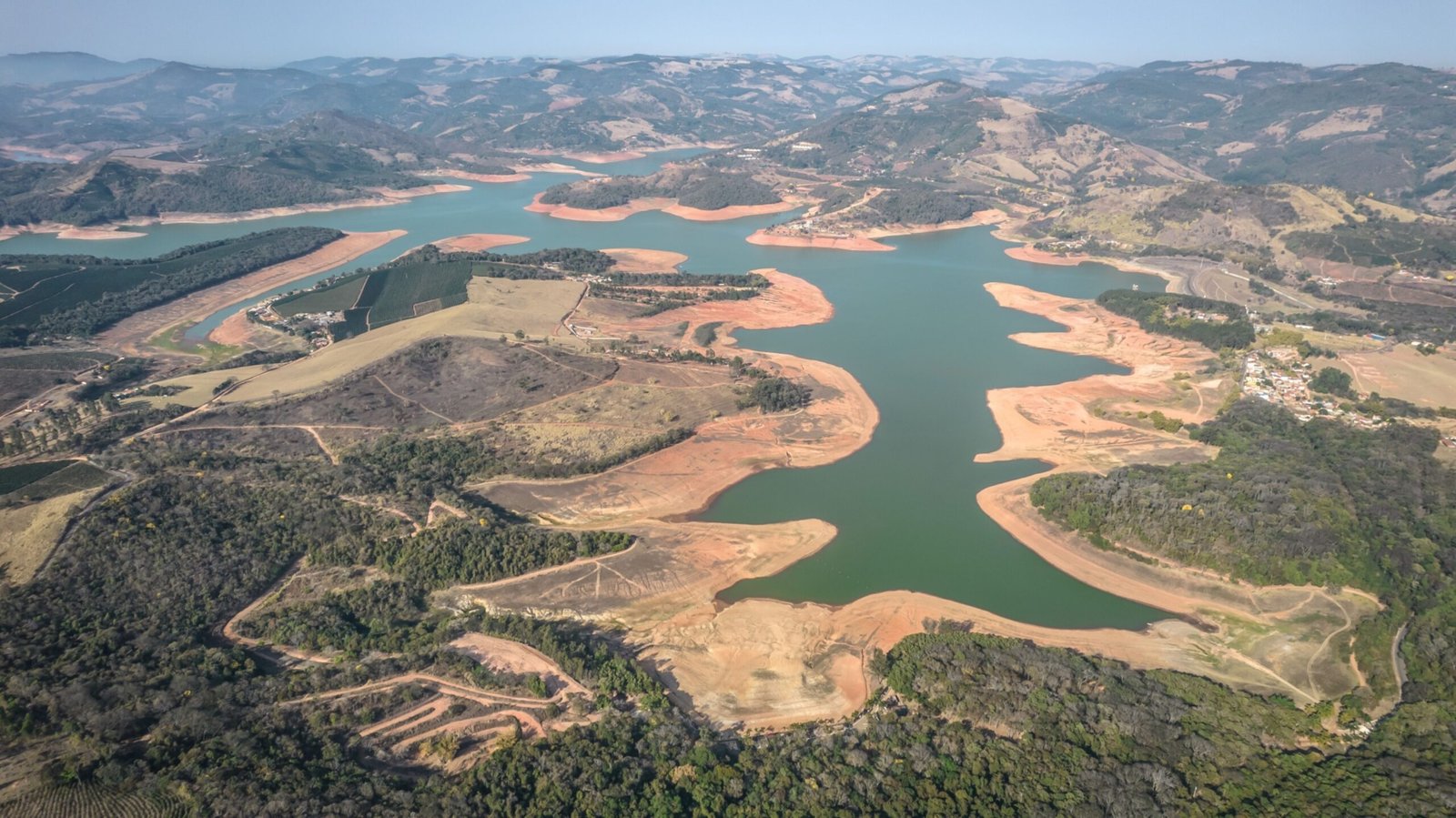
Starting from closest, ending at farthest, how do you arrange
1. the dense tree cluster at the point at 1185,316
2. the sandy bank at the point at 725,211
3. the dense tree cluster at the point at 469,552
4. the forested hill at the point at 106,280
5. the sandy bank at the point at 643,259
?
the dense tree cluster at the point at 469,552 < the dense tree cluster at the point at 1185,316 < the forested hill at the point at 106,280 < the sandy bank at the point at 643,259 < the sandy bank at the point at 725,211

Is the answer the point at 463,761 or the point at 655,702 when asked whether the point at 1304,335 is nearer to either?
the point at 655,702

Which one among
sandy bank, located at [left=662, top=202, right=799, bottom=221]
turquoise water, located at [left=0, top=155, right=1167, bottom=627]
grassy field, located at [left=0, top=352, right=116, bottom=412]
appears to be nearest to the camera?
turquoise water, located at [left=0, top=155, right=1167, bottom=627]

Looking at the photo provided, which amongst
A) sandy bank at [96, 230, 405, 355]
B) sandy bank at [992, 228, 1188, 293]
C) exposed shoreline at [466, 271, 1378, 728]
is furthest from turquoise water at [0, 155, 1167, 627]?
sandy bank at [96, 230, 405, 355]

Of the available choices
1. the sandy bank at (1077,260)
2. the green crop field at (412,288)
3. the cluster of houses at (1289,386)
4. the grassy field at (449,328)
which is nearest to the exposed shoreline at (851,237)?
the sandy bank at (1077,260)

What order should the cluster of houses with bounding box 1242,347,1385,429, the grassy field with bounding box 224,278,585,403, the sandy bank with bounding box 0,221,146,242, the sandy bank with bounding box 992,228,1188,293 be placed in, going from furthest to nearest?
the sandy bank with bounding box 0,221,146,242 < the sandy bank with bounding box 992,228,1188,293 < the grassy field with bounding box 224,278,585,403 < the cluster of houses with bounding box 1242,347,1385,429

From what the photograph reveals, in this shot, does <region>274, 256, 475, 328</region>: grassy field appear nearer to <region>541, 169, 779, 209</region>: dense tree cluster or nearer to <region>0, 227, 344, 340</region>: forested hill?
<region>0, 227, 344, 340</region>: forested hill

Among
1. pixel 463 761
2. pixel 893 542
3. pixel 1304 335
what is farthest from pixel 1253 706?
pixel 1304 335

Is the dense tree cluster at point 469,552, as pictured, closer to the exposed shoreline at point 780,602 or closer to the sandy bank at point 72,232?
the exposed shoreline at point 780,602

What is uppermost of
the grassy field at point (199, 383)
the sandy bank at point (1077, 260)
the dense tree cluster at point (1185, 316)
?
the sandy bank at point (1077, 260)
